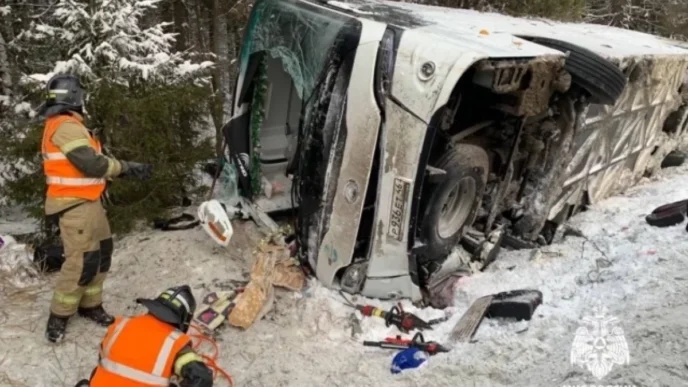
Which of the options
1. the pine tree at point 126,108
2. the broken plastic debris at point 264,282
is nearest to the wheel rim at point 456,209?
the broken plastic debris at point 264,282

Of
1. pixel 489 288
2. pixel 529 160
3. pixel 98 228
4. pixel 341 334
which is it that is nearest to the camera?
pixel 98 228

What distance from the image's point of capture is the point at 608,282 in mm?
4062

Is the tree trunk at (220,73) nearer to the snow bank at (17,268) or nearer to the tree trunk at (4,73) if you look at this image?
the snow bank at (17,268)

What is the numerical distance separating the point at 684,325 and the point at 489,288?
54.9 inches

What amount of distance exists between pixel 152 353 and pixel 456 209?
2642 mm

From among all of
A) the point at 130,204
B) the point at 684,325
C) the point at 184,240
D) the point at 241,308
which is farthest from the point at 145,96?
the point at 684,325

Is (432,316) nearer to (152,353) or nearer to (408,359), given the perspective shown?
(408,359)

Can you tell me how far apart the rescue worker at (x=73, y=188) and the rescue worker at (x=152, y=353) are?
45.8 inches

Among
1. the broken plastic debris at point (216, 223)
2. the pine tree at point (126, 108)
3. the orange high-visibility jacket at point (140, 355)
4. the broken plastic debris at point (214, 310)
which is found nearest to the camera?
the orange high-visibility jacket at point (140, 355)

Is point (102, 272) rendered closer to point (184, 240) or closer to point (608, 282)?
point (184, 240)

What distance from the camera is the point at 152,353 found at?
8.16 feet

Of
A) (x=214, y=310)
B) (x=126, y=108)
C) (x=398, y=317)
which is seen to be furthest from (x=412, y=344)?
(x=126, y=108)

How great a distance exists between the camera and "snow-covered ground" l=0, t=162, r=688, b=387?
319 cm

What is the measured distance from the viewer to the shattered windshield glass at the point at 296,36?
4047 mm
